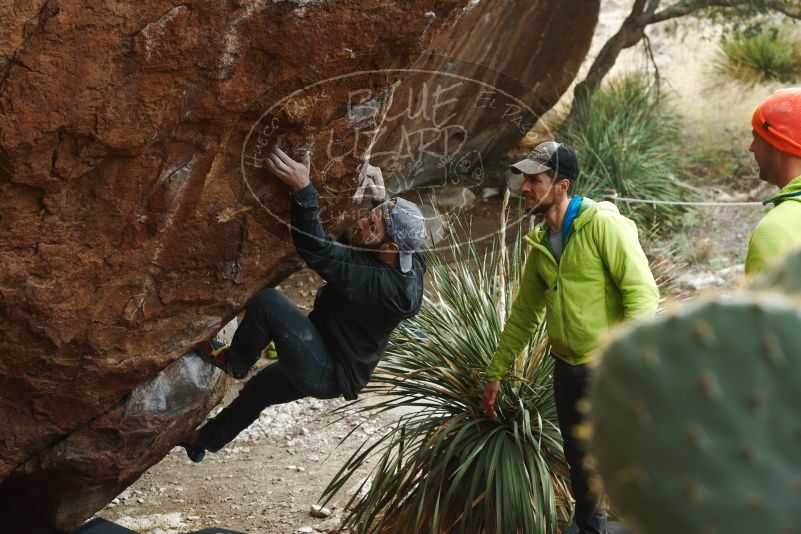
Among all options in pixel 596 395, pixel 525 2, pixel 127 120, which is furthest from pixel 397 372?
pixel 525 2

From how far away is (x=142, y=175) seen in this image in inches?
138

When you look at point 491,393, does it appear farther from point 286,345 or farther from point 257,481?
point 257,481

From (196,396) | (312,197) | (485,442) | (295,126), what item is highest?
(295,126)

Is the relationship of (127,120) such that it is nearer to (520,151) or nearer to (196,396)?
(196,396)

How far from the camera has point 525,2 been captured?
9.16 meters

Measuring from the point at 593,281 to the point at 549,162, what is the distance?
51 cm

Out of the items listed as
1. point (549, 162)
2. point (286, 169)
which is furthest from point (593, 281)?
point (286, 169)

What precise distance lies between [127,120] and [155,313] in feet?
3.05

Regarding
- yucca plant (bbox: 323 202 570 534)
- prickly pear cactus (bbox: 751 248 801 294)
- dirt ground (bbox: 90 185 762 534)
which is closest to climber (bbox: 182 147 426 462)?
yucca plant (bbox: 323 202 570 534)

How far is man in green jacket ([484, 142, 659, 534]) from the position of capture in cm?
378

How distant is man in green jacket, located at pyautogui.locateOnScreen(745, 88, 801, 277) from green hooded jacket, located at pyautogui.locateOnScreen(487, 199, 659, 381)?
637mm

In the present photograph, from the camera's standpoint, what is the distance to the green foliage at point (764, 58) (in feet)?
46.4

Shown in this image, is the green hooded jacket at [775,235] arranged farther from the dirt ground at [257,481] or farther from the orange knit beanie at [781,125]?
the dirt ground at [257,481]

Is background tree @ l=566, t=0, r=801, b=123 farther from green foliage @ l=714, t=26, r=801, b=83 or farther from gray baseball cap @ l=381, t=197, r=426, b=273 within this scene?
gray baseball cap @ l=381, t=197, r=426, b=273
